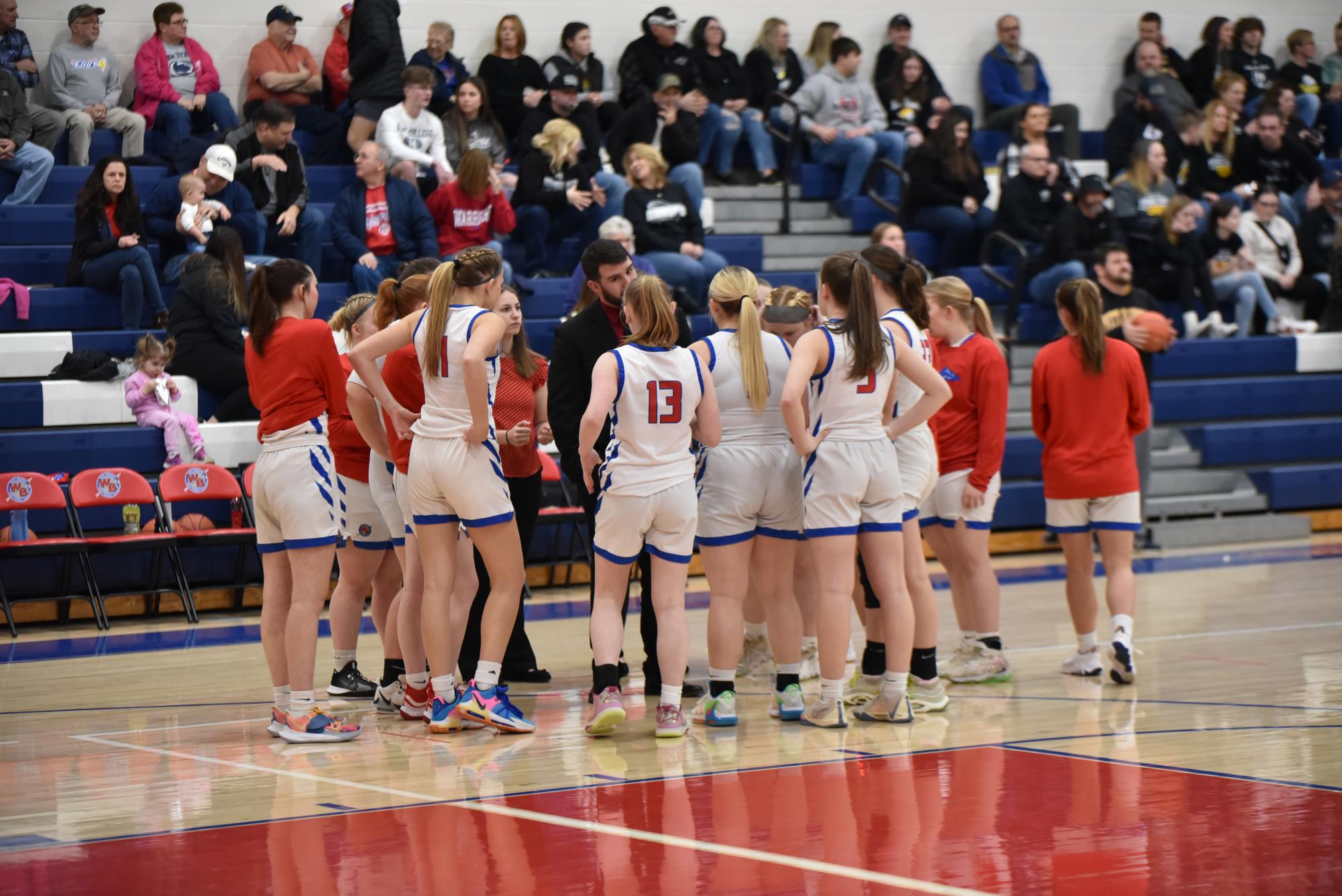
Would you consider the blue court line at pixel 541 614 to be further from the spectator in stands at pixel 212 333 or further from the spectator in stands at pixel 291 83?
the spectator in stands at pixel 291 83

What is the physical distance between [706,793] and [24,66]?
9.60 meters

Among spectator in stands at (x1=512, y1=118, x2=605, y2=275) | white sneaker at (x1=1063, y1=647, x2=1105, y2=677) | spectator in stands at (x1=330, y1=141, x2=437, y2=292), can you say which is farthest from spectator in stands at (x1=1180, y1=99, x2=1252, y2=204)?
white sneaker at (x1=1063, y1=647, x2=1105, y2=677)

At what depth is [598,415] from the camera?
228 inches

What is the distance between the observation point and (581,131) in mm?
13766

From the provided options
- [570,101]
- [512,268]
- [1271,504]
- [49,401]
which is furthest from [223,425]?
[1271,504]

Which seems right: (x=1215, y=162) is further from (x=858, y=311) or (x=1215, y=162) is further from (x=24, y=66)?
(x=858, y=311)

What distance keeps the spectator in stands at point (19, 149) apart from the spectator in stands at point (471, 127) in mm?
3087

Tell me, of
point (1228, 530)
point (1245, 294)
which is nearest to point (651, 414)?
point (1228, 530)

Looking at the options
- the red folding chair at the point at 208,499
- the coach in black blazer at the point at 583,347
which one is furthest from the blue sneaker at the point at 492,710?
the red folding chair at the point at 208,499

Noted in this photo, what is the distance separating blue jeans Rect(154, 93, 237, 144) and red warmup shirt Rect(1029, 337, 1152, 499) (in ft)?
24.7

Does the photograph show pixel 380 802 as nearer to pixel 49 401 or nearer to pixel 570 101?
pixel 49 401

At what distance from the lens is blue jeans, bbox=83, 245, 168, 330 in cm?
1119

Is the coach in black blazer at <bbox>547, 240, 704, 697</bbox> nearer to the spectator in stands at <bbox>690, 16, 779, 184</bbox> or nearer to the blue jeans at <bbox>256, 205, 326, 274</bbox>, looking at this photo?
the blue jeans at <bbox>256, 205, 326, 274</bbox>

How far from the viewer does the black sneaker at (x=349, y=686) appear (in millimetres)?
7148
